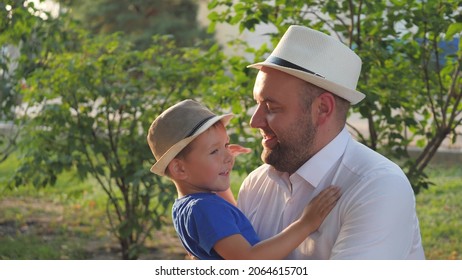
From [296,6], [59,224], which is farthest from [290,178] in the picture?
[59,224]

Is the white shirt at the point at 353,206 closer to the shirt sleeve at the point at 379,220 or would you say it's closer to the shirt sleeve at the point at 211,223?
the shirt sleeve at the point at 379,220

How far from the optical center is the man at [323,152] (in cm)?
257

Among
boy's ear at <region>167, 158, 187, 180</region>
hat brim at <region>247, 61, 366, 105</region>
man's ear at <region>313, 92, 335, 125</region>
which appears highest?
hat brim at <region>247, 61, 366, 105</region>

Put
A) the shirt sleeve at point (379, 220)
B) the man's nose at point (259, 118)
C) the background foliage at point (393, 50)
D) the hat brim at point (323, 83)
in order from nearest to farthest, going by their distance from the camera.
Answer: the shirt sleeve at point (379, 220), the hat brim at point (323, 83), the man's nose at point (259, 118), the background foliage at point (393, 50)

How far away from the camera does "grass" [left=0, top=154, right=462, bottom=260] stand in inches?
269

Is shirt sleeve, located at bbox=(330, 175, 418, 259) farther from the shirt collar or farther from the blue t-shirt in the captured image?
the blue t-shirt

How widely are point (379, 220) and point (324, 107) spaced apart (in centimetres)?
42

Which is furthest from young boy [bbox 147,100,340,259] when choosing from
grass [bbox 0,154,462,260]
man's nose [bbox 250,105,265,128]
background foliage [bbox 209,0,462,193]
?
grass [bbox 0,154,462,260]

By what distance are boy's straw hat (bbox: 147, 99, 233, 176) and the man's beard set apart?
0.21m

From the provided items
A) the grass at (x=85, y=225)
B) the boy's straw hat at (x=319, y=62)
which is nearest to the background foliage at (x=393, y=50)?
the grass at (x=85, y=225)

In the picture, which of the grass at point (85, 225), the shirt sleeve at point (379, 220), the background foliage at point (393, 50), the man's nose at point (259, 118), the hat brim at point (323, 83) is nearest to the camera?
the shirt sleeve at point (379, 220)

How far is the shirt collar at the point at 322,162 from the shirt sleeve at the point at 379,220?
0.19 meters

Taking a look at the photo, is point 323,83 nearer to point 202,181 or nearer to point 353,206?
point 353,206

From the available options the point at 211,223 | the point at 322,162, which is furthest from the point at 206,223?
the point at 322,162
